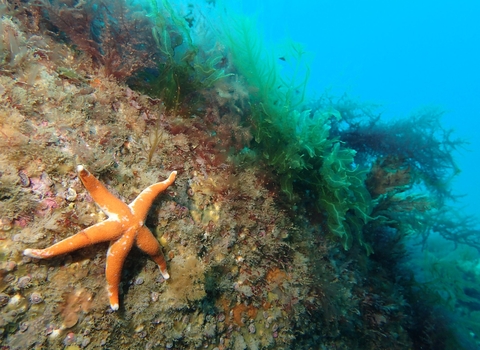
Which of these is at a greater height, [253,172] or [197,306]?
[253,172]

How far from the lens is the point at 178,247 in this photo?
303 cm

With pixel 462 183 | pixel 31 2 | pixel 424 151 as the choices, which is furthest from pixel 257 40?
pixel 462 183

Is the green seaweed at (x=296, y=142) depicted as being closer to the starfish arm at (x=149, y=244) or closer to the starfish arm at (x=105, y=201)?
the starfish arm at (x=149, y=244)

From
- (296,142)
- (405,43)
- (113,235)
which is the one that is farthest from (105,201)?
(405,43)

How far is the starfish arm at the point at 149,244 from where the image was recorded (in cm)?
240

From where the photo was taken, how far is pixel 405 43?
5320 inches

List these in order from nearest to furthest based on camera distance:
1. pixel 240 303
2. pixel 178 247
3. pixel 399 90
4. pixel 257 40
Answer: pixel 178 247
pixel 240 303
pixel 257 40
pixel 399 90

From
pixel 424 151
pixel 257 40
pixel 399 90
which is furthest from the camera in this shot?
pixel 399 90

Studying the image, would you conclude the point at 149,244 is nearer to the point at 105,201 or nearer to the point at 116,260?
the point at 116,260

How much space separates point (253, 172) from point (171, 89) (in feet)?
6.09

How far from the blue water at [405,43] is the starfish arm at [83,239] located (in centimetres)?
12047

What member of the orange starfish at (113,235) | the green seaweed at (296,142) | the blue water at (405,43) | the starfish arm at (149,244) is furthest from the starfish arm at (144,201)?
the blue water at (405,43)

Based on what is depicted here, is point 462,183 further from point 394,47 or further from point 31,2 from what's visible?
point 31,2

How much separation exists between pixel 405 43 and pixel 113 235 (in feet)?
587
